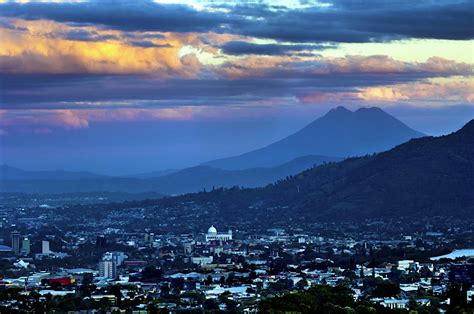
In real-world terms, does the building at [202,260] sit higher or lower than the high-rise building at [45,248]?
lower

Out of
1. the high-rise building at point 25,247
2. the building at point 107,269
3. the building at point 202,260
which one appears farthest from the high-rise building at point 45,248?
the building at point 107,269

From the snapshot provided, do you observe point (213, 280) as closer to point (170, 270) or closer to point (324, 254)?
Answer: point (170, 270)

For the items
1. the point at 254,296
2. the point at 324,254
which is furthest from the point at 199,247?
the point at 254,296

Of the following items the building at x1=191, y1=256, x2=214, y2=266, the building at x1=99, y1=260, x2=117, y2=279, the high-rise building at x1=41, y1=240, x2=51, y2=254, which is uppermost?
the high-rise building at x1=41, y1=240, x2=51, y2=254

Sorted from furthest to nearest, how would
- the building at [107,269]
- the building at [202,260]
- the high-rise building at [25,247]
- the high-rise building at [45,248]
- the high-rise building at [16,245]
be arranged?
the high-rise building at [16,245]
the high-rise building at [25,247]
the high-rise building at [45,248]
the building at [202,260]
the building at [107,269]

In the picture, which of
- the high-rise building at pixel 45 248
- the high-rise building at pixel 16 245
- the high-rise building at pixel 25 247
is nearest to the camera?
the high-rise building at pixel 45 248

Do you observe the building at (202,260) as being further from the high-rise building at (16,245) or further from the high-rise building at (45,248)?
the high-rise building at (16,245)

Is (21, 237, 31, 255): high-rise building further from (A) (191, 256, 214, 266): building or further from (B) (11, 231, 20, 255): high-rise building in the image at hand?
(A) (191, 256, 214, 266): building

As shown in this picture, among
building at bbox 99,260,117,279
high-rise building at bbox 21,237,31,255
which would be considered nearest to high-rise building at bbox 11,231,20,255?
high-rise building at bbox 21,237,31,255

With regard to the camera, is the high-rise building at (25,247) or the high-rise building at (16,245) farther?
the high-rise building at (16,245)

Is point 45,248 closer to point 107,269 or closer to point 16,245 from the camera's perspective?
point 16,245

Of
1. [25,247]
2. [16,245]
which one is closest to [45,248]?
[25,247]
